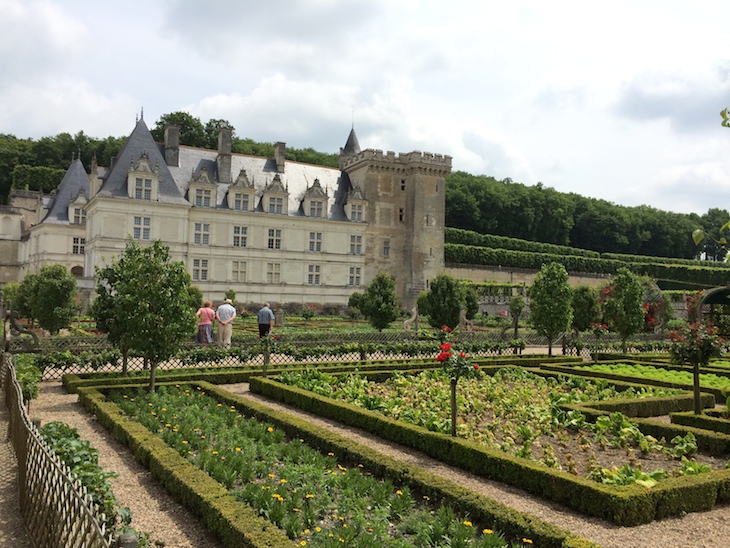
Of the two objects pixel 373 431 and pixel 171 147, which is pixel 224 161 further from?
pixel 373 431

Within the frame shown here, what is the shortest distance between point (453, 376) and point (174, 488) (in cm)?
408

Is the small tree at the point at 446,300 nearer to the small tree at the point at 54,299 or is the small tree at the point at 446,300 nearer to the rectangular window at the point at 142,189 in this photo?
the small tree at the point at 54,299

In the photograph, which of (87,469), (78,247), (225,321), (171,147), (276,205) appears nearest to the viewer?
(87,469)

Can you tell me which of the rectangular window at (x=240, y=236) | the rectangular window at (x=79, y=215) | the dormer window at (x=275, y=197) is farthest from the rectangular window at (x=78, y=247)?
the dormer window at (x=275, y=197)

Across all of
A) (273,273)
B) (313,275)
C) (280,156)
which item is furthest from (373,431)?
(280,156)

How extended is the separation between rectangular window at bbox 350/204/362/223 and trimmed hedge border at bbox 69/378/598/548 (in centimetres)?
3348

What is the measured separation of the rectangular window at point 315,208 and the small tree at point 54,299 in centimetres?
2044

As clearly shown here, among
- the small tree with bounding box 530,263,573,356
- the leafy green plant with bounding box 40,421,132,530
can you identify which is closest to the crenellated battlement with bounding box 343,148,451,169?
the small tree with bounding box 530,263,573,356

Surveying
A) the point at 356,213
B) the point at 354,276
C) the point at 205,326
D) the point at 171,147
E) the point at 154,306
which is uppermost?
the point at 171,147

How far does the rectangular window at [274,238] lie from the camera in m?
40.0

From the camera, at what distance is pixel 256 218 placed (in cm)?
3934

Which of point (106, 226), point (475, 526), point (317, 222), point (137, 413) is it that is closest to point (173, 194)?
point (106, 226)

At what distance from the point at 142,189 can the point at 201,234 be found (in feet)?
13.9

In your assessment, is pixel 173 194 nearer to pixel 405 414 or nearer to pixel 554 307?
pixel 554 307
